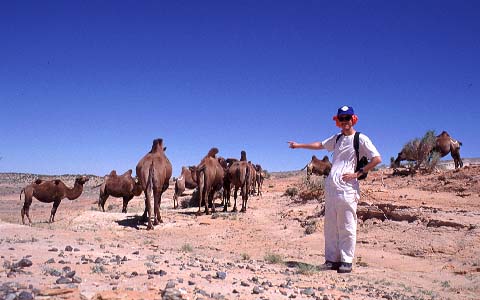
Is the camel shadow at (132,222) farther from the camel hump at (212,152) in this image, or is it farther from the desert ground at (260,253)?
the camel hump at (212,152)

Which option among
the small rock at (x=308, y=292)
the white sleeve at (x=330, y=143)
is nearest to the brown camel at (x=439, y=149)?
the white sleeve at (x=330, y=143)

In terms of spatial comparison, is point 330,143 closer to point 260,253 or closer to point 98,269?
point 260,253

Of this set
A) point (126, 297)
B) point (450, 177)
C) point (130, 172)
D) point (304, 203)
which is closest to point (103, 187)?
point (130, 172)

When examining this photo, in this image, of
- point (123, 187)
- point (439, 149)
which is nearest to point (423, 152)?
point (439, 149)

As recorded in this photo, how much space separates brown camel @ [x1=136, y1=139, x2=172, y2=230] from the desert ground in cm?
61

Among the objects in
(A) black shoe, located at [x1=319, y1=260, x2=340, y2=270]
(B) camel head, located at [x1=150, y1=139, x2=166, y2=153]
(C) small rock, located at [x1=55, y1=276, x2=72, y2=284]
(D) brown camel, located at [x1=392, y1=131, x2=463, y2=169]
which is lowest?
(A) black shoe, located at [x1=319, y1=260, x2=340, y2=270]

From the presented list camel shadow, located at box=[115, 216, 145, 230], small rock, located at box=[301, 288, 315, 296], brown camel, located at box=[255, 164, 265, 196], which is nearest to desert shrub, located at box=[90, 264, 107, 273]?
small rock, located at box=[301, 288, 315, 296]

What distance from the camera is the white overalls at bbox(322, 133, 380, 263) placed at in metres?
7.50

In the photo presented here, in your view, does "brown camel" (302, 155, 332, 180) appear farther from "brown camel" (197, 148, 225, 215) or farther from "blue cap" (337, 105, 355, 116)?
"blue cap" (337, 105, 355, 116)

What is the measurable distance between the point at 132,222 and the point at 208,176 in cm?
342

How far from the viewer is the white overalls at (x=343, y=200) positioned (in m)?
7.50

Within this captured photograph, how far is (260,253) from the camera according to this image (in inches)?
411

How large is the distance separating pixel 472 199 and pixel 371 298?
34.4 feet

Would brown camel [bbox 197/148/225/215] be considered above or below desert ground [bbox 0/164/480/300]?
above
